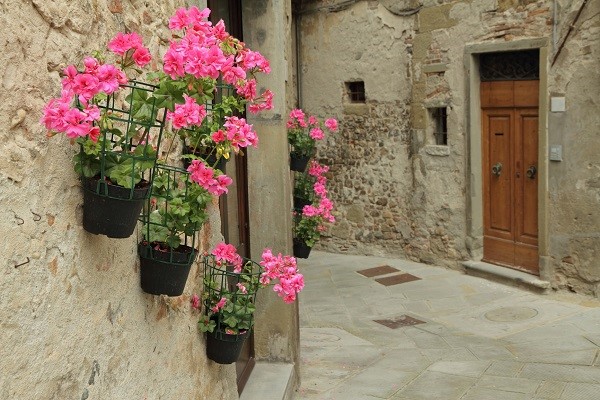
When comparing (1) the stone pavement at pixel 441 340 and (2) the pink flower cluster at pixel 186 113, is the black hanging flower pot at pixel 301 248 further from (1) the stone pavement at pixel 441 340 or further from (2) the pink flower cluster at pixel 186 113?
(2) the pink flower cluster at pixel 186 113

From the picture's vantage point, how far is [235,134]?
9.28ft

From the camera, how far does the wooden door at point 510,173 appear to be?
8367mm

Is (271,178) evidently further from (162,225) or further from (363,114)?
(363,114)

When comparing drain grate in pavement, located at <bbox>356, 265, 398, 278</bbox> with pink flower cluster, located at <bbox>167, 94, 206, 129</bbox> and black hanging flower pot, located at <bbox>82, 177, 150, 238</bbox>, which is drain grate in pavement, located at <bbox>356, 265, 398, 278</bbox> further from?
black hanging flower pot, located at <bbox>82, 177, 150, 238</bbox>

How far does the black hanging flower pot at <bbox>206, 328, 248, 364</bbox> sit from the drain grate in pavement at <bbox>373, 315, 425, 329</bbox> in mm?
4185

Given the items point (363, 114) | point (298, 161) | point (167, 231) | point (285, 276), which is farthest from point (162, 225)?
point (363, 114)

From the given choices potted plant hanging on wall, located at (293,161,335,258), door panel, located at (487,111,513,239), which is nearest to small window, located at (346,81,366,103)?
door panel, located at (487,111,513,239)

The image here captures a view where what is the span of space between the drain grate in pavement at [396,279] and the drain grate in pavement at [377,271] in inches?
9.9

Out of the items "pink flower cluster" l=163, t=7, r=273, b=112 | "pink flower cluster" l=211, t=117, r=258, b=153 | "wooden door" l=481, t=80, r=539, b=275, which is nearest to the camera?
Answer: "pink flower cluster" l=163, t=7, r=273, b=112

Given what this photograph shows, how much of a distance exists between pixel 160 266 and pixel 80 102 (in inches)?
29.8

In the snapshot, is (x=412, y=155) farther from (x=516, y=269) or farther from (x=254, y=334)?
(x=254, y=334)

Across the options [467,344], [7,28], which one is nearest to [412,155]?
[467,344]

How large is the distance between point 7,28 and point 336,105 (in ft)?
31.0

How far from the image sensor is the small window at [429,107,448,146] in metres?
9.61
